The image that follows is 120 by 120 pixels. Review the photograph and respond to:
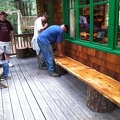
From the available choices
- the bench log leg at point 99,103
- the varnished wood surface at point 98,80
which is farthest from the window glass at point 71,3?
the bench log leg at point 99,103

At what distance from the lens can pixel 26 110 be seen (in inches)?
117

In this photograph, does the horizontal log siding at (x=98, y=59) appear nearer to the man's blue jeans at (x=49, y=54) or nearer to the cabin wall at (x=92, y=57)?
the cabin wall at (x=92, y=57)

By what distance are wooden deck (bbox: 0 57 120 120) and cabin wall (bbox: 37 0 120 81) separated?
56cm

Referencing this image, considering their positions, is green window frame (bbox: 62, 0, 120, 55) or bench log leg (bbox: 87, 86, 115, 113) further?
green window frame (bbox: 62, 0, 120, 55)

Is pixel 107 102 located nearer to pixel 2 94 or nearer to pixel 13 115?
pixel 13 115

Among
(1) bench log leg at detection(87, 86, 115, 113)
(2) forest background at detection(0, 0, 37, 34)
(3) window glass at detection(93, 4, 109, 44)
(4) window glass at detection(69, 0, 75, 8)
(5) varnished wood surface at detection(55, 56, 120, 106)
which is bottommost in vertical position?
(1) bench log leg at detection(87, 86, 115, 113)

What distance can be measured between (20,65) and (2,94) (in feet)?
7.67

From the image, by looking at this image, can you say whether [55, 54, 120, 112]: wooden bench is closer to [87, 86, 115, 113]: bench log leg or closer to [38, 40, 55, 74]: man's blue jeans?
[87, 86, 115, 113]: bench log leg

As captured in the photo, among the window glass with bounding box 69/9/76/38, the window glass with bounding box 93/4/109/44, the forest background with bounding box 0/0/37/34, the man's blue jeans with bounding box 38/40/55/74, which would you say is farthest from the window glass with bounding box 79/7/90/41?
the forest background with bounding box 0/0/37/34

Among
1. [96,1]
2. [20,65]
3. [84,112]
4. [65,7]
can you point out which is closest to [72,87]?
[84,112]

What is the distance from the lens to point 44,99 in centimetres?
338

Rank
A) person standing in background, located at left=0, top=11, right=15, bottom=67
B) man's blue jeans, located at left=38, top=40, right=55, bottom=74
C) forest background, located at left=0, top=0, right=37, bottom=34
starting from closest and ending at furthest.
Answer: man's blue jeans, located at left=38, top=40, right=55, bottom=74 → person standing in background, located at left=0, top=11, right=15, bottom=67 → forest background, located at left=0, top=0, right=37, bottom=34

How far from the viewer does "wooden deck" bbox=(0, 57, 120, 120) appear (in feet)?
9.17

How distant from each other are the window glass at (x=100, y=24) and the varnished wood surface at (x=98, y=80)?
623 mm
